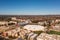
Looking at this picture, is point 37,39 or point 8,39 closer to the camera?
point 37,39

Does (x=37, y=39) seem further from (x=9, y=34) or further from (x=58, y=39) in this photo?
(x=9, y=34)

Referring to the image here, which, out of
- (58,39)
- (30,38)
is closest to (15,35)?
(30,38)

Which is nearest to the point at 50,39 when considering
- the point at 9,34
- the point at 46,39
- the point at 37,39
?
the point at 46,39

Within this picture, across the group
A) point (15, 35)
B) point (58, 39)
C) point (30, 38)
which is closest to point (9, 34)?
point (15, 35)

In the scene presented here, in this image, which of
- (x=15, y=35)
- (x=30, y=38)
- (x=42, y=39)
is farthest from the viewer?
(x=15, y=35)

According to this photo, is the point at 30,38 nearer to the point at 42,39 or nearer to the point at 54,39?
the point at 42,39

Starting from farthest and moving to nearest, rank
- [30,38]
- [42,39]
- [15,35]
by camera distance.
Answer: [15,35]
[30,38]
[42,39]

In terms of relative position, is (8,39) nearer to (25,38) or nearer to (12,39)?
(12,39)

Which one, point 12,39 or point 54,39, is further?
point 12,39
